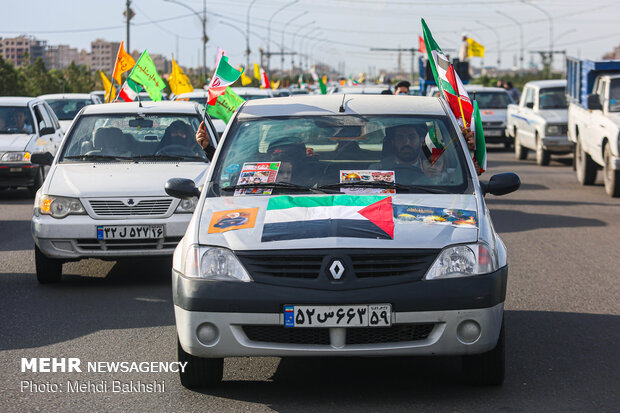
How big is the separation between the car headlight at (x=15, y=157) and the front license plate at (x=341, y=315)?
1319cm

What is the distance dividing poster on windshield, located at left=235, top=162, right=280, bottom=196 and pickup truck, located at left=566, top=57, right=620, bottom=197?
1114 centimetres

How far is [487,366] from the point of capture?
5.53 m

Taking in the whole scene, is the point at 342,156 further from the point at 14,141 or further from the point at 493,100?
the point at 493,100

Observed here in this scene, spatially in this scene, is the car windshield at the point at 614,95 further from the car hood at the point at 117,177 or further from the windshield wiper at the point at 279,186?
the windshield wiper at the point at 279,186

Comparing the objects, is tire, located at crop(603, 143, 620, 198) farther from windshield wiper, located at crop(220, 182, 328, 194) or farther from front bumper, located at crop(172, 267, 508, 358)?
front bumper, located at crop(172, 267, 508, 358)

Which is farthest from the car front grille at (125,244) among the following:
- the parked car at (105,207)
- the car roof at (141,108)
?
the car roof at (141,108)

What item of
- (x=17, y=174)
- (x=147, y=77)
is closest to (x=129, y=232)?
(x=147, y=77)

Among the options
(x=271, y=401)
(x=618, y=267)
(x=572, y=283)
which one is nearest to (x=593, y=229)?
(x=618, y=267)

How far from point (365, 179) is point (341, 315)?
1.23m

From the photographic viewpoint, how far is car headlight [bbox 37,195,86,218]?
9.01 meters

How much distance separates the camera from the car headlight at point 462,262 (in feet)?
17.3

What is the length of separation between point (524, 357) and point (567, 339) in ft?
2.15

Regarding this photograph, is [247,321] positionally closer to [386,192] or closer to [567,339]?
[386,192]

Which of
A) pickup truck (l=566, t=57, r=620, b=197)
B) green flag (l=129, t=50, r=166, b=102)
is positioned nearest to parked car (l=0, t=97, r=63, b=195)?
green flag (l=129, t=50, r=166, b=102)
